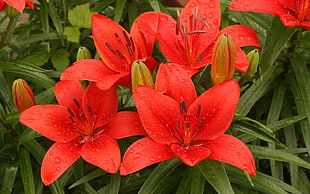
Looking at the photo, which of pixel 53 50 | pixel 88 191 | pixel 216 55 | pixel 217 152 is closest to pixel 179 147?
pixel 217 152

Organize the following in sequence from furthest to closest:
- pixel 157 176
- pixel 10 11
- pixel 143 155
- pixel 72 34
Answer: pixel 72 34
pixel 10 11
pixel 157 176
pixel 143 155

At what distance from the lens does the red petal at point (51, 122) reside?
0.88 metres

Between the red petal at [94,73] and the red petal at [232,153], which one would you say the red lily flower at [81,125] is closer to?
the red petal at [94,73]

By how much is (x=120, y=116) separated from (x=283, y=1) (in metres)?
0.47

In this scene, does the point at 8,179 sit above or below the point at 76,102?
below

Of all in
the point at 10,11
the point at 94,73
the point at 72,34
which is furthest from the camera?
the point at 72,34

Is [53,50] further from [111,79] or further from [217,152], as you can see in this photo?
[217,152]

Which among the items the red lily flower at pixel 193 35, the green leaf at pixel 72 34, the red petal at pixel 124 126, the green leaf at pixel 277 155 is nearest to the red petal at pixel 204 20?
the red lily flower at pixel 193 35

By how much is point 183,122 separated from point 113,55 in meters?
0.23

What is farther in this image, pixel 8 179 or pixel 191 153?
pixel 8 179

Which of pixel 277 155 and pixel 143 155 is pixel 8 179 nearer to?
pixel 143 155

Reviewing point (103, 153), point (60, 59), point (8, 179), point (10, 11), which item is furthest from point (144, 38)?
point (60, 59)

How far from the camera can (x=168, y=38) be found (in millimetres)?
979

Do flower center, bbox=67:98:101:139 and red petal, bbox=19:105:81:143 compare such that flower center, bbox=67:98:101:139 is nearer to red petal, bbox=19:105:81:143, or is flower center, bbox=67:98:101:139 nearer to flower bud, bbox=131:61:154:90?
red petal, bbox=19:105:81:143
